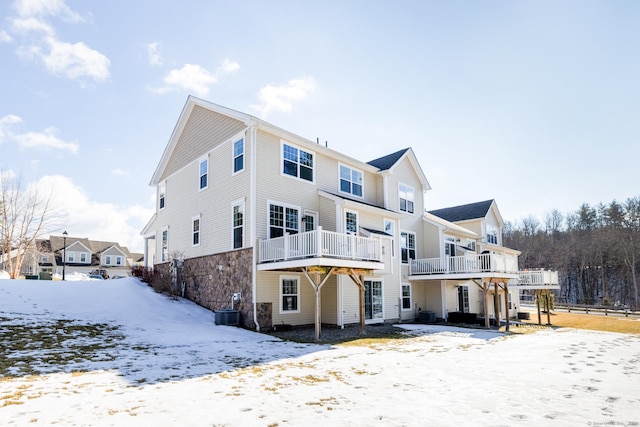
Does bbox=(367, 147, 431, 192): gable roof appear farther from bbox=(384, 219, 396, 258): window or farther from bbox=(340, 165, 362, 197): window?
bbox=(384, 219, 396, 258): window

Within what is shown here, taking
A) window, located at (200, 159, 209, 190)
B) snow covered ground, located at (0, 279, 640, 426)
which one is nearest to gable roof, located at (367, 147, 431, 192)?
window, located at (200, 159, 209, 190)

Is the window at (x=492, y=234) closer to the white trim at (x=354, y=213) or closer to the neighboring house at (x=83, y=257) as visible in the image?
the white trim at (x=354, y=213)

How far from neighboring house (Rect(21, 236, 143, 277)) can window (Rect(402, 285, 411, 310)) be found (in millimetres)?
40992

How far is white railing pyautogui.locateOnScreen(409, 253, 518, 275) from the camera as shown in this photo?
2067 centimetres

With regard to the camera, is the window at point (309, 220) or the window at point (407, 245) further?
the window at point (407, 245)

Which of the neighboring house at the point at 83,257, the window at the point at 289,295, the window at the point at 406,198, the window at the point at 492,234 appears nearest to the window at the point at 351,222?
the window at the point at 289,295

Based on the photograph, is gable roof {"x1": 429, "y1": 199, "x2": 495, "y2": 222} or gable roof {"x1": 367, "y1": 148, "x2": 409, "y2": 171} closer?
gable roof {"x1": 367, "y1": 148, "x2": 409, "y2": 171}

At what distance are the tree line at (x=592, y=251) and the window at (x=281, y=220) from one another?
41.8 metres

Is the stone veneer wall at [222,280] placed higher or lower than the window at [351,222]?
lower

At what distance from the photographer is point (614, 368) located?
400 inches

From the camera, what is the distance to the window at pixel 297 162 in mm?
17953

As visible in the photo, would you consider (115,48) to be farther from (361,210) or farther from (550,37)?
(550,37)

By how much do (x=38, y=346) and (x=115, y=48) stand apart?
9675mm

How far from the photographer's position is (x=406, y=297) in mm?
23172
